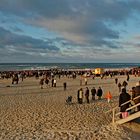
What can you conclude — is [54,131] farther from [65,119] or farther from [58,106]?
[58,106]

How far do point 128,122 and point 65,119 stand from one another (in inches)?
130

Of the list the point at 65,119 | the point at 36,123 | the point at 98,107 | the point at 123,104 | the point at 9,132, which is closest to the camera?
the point at 9,132

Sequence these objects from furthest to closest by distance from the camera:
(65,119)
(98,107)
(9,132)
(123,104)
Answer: (98,107), (65,119), (123,104), (9,132)

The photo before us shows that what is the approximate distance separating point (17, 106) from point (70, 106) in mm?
3568

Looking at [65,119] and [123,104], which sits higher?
[123,104]

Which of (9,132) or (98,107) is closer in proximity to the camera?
(9,132)

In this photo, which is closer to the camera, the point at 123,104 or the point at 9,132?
the point at 9,132

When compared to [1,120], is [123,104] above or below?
above

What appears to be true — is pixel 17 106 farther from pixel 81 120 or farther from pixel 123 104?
pixel 123 104

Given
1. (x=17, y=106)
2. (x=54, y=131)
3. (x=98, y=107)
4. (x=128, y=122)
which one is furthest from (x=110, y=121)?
(x=17, y=106)

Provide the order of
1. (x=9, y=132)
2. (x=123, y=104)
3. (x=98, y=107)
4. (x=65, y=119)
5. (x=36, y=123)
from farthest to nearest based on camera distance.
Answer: (x=98, y=107) < (x=65, y=119) < (x=36, y=123) < (x=123, y=104) < (x=9, y=132)

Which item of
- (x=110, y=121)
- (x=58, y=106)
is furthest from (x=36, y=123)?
(x=58, y=106)

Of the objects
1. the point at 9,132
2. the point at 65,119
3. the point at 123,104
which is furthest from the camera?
the point at 65,119

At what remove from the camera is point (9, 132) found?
558 inches
